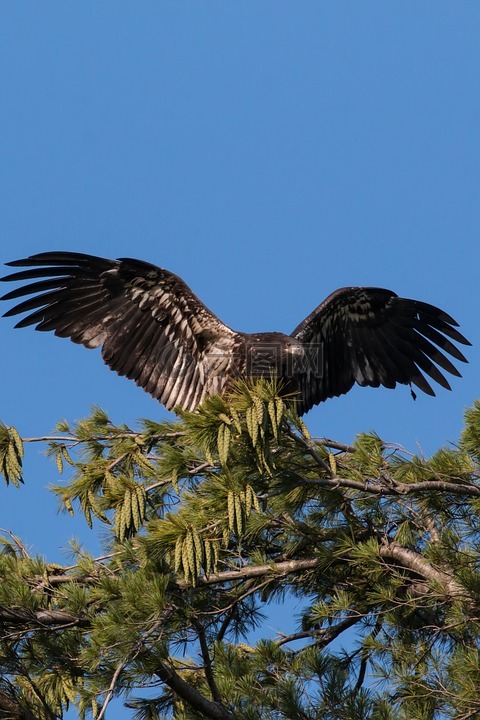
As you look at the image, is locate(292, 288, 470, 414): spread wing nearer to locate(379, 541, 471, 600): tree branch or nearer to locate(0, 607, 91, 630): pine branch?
locate(379, 541, 471, 600): tree branch

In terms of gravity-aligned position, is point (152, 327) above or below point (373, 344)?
below

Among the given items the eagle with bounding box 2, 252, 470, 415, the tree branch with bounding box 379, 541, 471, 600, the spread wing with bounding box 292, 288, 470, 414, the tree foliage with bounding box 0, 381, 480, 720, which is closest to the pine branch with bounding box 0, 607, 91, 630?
the tree foliage with bounding box 0, 381, 480, 720

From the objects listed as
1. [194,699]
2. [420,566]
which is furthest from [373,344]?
[194,699]

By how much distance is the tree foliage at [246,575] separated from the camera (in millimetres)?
4656

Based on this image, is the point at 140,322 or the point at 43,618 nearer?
the point at 43,618

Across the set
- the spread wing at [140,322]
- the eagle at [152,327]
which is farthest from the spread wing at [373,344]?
the spread wing at [140,322]

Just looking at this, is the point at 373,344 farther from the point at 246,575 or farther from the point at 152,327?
the point at 246,575

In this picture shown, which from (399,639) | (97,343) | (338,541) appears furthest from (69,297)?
(399,639)

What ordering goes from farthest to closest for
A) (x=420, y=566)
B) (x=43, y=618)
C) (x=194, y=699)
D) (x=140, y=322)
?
1. (x=140, y=322)
2. (x=420, y=566)
3. (x=43, y=618)
4. (x=194, y=699)

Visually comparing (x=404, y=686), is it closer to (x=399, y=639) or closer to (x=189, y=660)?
(x=399, y=639)

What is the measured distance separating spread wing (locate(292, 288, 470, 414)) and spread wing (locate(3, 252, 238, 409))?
36.8 inches

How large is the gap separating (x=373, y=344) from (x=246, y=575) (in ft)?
10.9

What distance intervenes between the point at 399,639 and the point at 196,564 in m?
1.34

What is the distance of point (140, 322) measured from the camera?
7512 millimetres
